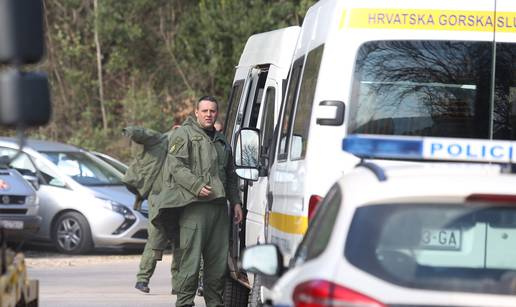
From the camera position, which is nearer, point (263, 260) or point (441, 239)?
point (441, 239)

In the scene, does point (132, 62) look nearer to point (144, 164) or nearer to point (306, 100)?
point (144, 164)

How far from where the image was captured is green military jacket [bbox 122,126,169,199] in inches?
562

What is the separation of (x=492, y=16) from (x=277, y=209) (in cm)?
205

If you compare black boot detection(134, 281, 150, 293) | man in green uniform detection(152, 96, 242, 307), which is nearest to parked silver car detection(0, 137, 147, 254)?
black boot detection(134, 281, 150, 293)

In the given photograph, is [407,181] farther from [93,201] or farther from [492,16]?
[93,201]

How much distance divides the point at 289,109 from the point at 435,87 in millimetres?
1508

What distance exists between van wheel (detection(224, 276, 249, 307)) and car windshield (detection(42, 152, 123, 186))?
7.56 meters

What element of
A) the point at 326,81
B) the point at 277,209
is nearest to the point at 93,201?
the point at 277,209

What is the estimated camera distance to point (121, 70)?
3103 centimetres

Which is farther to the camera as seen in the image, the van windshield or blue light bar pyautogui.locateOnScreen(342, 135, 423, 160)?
the van windshield

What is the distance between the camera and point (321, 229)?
5.65 m

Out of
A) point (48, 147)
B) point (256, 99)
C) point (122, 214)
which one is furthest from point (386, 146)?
point (48, 147)

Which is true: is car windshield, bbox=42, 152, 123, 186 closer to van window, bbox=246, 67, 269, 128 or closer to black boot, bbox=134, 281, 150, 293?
black boot, bbox=134, 281, 150, 293

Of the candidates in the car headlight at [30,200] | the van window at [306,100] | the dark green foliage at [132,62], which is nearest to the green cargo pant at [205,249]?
the van window at [306,100]
